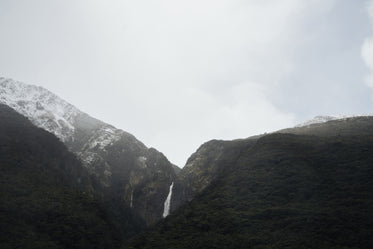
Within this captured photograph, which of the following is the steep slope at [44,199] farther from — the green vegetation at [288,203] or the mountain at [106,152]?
the green vegetation at [288,203]

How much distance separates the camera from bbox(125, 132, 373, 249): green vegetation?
4797cm

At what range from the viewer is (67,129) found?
550ft

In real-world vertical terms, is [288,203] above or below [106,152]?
below

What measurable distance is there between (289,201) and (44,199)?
67944 millimetres

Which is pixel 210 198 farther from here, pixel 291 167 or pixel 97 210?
pixel 97 210

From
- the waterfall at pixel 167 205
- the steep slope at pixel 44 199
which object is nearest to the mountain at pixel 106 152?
the waterfall at pixel 167 205

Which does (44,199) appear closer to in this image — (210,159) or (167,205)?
(167,205)

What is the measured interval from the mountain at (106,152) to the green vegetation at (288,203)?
58.4 metres

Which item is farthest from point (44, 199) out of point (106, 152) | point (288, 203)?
point (106, 152)

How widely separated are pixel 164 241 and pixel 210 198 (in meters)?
22.7

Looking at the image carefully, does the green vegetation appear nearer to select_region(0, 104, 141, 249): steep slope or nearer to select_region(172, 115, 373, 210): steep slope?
select_region(0, 104, 141, 249): steep slope

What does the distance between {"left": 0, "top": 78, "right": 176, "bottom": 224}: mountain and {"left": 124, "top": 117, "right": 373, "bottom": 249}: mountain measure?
2270 inches

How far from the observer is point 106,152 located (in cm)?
15262

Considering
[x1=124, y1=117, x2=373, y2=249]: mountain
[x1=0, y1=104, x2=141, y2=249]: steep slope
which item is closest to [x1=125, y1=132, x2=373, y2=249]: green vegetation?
[x1=124, y1=117, x2=373, y2=249]: mountain
